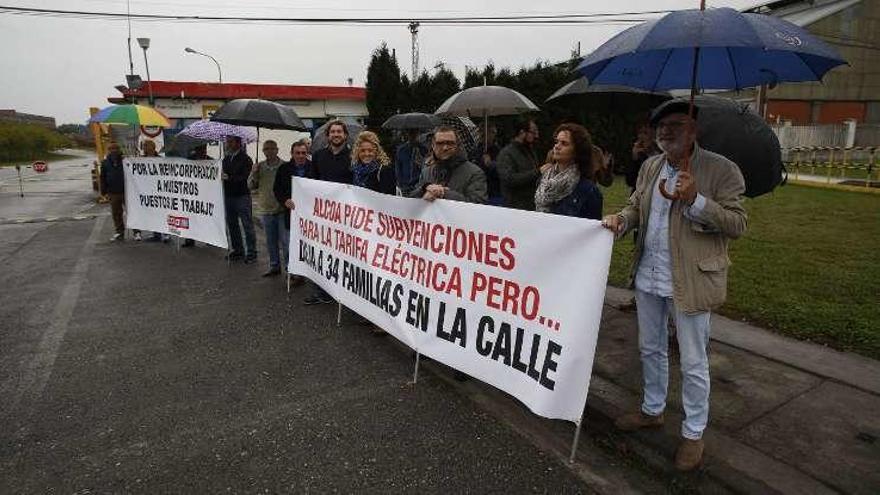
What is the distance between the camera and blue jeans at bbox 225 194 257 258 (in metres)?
7.77

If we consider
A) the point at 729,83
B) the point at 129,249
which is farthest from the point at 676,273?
the point at 129,249

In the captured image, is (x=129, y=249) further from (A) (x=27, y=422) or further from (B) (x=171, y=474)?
(B) (x=171, y=474)

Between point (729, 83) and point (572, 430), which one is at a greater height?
point (729, 83)

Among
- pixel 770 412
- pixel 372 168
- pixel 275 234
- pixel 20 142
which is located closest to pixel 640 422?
pixel 770 412

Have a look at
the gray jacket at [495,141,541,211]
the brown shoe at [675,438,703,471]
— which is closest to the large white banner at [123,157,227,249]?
the gray jacket at [495,141,541,211]

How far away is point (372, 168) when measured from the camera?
523 cm

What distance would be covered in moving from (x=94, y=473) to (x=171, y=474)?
42cm

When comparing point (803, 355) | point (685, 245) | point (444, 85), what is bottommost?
point (803, 355)

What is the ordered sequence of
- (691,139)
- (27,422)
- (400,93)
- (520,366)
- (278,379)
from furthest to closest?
(400,93) → (278,379) → (27,422) → (520,366) → (691,139)

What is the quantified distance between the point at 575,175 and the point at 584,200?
0.17 meters

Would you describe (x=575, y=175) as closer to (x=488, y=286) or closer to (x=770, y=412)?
(x=488, y=286)

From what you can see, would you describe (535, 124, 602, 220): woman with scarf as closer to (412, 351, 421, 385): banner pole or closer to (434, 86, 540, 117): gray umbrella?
(412, 351, 421, 385): banner pole

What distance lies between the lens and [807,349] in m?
4.13

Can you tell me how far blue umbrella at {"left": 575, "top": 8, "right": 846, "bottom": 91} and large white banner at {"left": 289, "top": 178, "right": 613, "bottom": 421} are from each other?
0.91 meters
